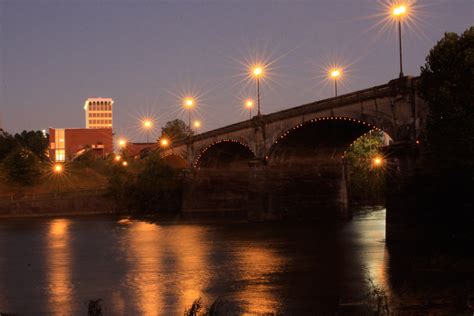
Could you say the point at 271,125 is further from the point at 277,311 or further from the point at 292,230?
the point at 277,311

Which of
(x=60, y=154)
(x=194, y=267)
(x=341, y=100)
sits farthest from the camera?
(x=60, y=154)

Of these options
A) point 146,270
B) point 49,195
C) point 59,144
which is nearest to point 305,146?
point 146,270

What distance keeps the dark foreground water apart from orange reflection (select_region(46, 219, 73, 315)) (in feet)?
0.16

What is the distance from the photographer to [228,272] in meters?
30.0

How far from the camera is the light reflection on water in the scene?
23.0 m

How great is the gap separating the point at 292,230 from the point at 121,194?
38.6 m

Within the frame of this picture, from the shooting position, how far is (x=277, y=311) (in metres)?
20.4

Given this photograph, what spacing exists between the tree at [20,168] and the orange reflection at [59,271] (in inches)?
1313

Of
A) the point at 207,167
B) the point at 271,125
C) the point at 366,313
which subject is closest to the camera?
the point at 366,313

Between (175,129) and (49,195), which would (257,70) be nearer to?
(49,195)

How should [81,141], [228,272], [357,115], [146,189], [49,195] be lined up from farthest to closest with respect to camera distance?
[81,141], [146,189], [49,195], [357,115], [228,272]

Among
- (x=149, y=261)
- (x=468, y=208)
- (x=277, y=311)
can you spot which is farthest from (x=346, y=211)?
(x=277, y=311)

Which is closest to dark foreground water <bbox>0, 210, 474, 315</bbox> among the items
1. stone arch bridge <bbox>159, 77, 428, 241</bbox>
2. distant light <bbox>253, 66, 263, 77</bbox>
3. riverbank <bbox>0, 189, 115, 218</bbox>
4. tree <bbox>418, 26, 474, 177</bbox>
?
tree <bbox>418, 26, 474, 177</bbox>

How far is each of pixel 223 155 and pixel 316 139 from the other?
23.4 meters
